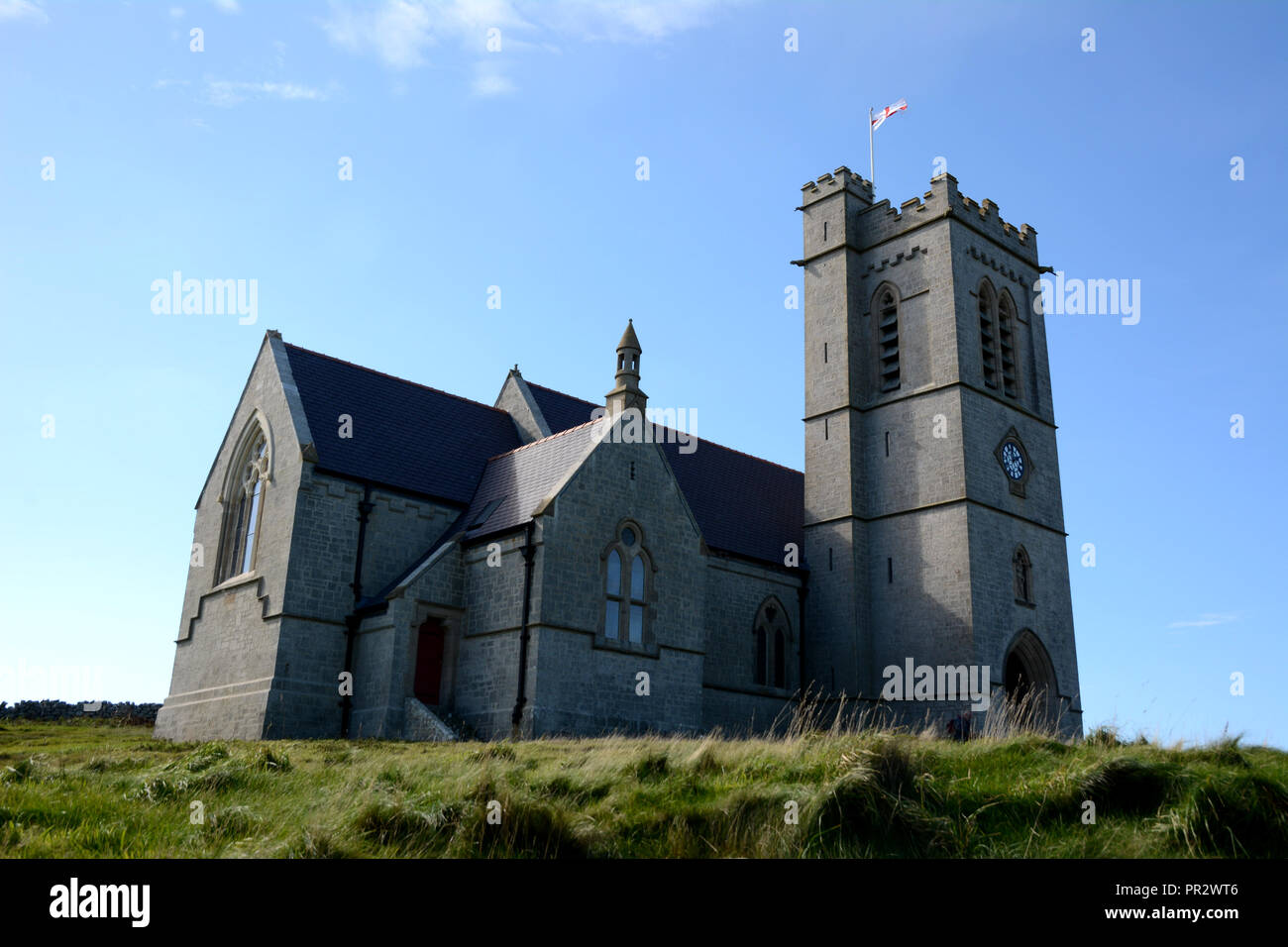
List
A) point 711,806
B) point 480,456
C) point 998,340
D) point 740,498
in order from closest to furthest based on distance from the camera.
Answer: point 711,806, point 480,456, point 998,340, point 740,498

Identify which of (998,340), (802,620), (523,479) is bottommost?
(802,620)

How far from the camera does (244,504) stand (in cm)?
2981

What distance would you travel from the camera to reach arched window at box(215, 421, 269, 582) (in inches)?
1139

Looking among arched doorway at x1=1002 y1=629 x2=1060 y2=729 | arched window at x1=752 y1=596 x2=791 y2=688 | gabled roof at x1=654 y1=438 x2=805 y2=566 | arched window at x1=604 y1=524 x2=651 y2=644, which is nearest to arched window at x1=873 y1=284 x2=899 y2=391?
gabled roof at x1=654 y1=438 x2=805 y2=566

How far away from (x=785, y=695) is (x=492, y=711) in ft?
36.4

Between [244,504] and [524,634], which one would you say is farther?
[244,504]

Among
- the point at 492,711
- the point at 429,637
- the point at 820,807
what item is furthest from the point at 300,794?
the point at 429,637

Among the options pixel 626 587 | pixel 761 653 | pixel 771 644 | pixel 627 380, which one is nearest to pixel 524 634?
pixel 626 587

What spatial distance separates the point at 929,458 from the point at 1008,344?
6321 millimetres

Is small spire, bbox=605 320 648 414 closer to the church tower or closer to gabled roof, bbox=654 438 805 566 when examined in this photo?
gabled roof, bbox=654 438 805 566

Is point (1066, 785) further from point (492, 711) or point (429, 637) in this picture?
point (429, 637)

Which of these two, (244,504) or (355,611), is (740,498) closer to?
(355,611)

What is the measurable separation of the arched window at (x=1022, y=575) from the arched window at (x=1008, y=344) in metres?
5.59
